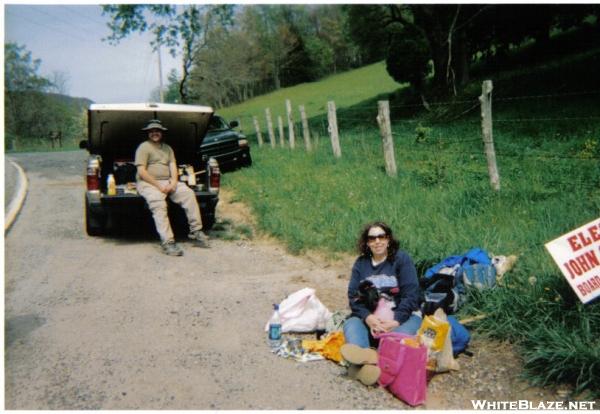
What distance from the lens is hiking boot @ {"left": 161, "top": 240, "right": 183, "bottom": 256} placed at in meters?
6.44

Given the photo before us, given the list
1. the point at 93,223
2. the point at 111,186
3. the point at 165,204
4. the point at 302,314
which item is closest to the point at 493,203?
the point at 302,314

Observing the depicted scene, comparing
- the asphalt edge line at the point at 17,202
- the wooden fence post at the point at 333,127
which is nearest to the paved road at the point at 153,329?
the asphalt edge line at the point at 17,202

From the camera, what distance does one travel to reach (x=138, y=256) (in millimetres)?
6449

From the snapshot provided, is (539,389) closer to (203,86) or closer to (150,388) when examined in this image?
(150,388)

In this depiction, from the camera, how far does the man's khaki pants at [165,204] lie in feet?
21.7

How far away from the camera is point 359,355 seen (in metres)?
3.39

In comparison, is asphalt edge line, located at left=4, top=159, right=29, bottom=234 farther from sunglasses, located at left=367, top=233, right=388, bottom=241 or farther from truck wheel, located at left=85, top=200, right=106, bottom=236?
sunglasses, located at left=367, top=233, right=388, bottom=241

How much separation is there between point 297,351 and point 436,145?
27.4 feet

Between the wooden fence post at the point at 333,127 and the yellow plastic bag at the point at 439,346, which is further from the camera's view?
the wooden fence post at the point at 333,127

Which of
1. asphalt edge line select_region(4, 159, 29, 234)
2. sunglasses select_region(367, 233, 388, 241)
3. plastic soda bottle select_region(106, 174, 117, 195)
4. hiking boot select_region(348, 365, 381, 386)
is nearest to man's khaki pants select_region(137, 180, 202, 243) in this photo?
plastic soda bottle select_region(106, 174, 117, 195)

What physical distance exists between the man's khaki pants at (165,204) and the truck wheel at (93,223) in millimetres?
814

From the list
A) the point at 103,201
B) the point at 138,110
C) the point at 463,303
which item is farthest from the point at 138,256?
the point at 463,303

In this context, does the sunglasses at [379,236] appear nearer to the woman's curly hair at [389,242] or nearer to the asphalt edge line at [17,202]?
the woman's curly hair at [389,242]

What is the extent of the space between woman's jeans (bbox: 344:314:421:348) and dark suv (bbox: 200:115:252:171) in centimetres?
876
